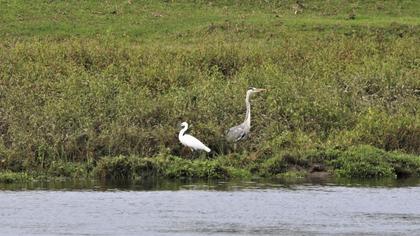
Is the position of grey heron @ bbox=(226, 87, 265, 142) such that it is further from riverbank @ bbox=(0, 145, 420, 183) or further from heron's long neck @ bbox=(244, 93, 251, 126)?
riverbank @ bbox=(0, 145, 420, 183)

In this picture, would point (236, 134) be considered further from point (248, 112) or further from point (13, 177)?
point (13, 177)

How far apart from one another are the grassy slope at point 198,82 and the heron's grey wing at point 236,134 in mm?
267

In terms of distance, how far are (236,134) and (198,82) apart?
340cm

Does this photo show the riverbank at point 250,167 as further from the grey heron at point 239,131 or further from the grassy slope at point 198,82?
the grey heron at point 239,131

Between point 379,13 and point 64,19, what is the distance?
811 cm

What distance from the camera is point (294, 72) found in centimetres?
2488

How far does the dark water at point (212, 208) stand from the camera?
622 inches

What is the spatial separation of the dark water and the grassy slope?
114cm

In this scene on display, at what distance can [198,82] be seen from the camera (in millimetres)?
23859

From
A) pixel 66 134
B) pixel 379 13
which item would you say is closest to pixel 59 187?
pixel 66 134

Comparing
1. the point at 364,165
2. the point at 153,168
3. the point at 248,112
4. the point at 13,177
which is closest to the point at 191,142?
the point at 153,168

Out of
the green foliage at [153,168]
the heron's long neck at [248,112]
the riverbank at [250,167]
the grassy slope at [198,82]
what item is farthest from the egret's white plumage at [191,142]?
the heron's long neck at [248,112]

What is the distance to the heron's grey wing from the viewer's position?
67.8ft

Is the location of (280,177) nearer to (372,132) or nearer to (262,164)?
(262,164)
